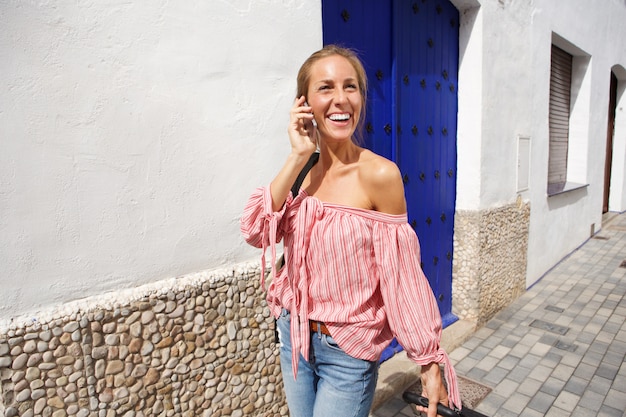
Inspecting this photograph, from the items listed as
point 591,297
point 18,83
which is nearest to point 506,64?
point 591,297

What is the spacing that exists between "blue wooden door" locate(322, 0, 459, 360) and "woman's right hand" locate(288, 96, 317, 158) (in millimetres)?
1396

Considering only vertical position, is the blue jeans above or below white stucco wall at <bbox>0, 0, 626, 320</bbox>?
below

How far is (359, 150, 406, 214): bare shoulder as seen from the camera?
52.9 inches

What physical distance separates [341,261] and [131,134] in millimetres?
1085

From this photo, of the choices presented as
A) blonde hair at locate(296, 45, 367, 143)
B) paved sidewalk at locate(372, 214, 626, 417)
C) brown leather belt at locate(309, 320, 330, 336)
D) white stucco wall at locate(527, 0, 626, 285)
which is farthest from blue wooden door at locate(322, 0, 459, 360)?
brown leather belt at locate(309, 320, 330, 336)

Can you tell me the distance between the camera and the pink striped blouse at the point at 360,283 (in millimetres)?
1316

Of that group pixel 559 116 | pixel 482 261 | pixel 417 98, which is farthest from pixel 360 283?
pixel 559 116

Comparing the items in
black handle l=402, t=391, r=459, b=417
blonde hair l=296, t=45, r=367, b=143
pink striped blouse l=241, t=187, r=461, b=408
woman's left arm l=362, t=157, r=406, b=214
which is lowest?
black handle l=402, t=391, r=459, b=417

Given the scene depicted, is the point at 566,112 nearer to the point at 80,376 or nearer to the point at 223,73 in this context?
the point at 223,73

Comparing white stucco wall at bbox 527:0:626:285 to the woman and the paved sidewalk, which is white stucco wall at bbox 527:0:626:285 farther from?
the woman

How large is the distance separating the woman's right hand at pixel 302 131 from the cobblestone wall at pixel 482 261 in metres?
2.88

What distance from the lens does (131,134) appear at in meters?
1.79

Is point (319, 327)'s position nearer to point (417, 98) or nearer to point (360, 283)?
point (360, 283)

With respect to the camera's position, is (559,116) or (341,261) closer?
(341,261)
